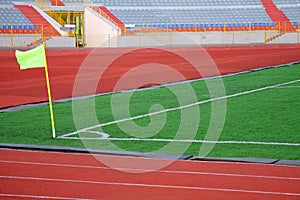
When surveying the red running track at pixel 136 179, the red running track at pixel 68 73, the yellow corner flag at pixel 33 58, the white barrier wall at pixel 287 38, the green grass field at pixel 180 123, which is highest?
the yellow corner flag at pixel 33 58

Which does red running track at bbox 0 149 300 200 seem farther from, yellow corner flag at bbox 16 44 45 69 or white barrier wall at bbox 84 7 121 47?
white barrier wall at bbox 84 7 121 47

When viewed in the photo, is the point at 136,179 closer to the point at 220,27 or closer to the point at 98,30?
the point at 98,30

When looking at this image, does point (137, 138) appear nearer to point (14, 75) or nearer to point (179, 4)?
point (14, 75)

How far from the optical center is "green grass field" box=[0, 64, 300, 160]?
368 inches

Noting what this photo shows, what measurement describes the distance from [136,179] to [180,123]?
4.18 meters

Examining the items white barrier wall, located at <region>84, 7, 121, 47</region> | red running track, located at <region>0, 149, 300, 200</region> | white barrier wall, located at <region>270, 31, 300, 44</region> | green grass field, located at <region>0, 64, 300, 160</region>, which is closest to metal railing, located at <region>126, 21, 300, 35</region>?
white barrier wall, located at <region>270, 31, 300, 44</region>

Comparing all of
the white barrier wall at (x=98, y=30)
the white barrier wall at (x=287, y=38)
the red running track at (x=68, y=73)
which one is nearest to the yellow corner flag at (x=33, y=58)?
the red running track at (x=68, y=73)

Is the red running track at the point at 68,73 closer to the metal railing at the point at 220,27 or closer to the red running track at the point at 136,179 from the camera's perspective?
the red running track at the point at 136,179

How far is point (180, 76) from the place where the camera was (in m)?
21.9

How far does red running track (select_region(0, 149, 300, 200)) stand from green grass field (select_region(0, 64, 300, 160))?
0.90m

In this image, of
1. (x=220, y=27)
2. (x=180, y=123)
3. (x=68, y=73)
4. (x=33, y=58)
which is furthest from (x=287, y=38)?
(x=33, y=58)

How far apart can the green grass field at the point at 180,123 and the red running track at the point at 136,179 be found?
90 centimetres

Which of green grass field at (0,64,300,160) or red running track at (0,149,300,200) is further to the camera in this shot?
green grass field at (0,64,300,160)

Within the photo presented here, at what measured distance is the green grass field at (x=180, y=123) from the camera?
935cm
